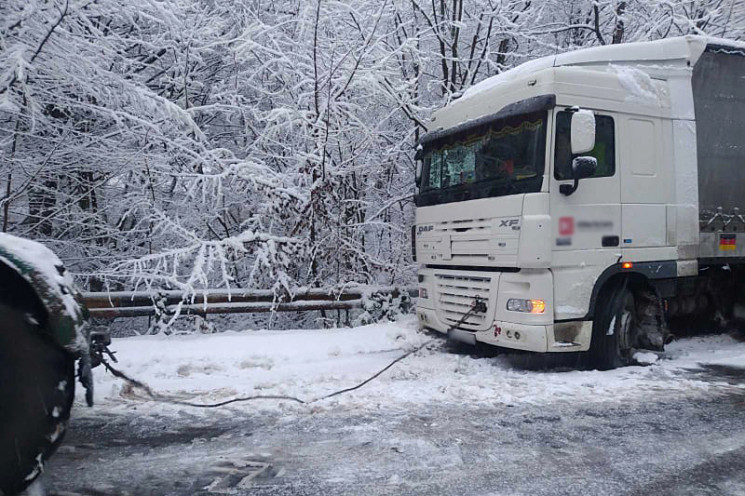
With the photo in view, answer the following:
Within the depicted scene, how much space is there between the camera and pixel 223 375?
605 cm

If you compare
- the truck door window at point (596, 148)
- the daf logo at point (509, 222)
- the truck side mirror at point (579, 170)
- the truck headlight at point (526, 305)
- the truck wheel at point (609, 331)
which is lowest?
the truck wheel at point (609, 331)

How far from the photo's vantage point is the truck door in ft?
18.6

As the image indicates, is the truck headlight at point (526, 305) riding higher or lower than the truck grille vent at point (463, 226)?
lower

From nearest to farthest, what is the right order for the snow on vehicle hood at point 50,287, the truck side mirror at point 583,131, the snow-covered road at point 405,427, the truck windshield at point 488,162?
the snow on vehicle hood at point 50,287
the snow-covered road at point 405,427
the truck side mirror at point 583,131
the truck windshield at point 488,162

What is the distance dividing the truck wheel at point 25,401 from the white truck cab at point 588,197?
4257mm

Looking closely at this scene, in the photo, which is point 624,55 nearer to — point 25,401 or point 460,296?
point 460,296

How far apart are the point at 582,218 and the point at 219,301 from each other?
16.8ft

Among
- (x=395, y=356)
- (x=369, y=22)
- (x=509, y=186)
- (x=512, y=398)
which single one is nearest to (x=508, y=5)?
(x=369, y=22)

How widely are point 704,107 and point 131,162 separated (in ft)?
26.7

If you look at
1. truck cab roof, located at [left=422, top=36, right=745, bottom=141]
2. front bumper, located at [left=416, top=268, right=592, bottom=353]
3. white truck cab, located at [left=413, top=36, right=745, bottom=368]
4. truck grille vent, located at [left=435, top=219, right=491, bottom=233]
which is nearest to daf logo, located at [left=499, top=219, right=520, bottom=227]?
white truck cab, located at [left=413, top=36, right=745, bottom=368]

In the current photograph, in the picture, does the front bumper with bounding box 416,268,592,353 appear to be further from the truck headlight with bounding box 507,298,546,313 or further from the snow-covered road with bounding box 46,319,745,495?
the snow-covered road with bounding box 46,319,745,495

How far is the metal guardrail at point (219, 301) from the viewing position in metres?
7.41

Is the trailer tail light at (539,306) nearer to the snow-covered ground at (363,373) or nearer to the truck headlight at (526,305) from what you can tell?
the truck headlight at (526,305)

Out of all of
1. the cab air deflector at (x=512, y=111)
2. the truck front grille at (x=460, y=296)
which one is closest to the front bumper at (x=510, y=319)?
the truck front grille at (x=460, y=296)
